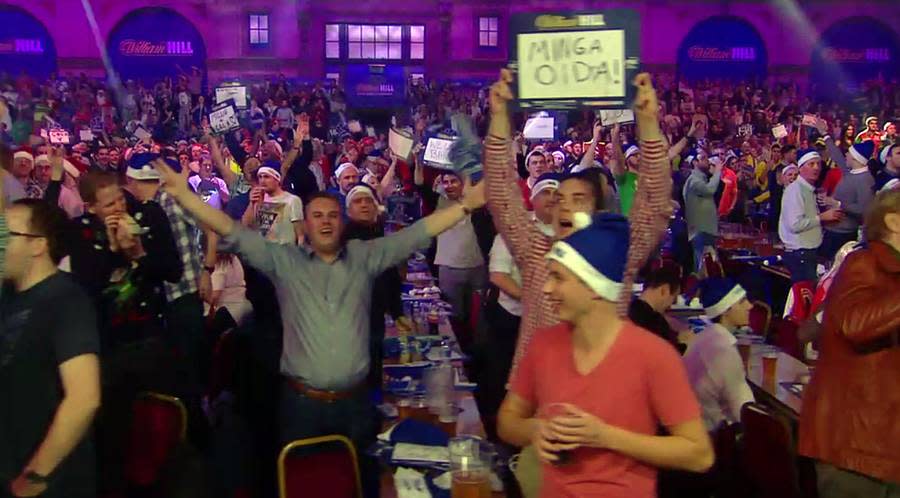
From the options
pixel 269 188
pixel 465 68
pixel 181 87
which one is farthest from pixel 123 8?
pixel 269 188

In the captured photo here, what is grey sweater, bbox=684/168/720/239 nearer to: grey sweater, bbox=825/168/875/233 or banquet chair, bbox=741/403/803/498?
grey sweater, bbox=825/168/875/233

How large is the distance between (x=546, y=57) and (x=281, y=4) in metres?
32.5

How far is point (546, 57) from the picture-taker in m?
4.20

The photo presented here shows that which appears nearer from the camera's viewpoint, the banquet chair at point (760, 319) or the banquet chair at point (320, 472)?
the banquet chair at point (320, 472)

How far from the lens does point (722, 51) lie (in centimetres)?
3612

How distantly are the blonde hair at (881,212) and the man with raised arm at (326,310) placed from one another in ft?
5.82

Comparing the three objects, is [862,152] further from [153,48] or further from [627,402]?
[153,48]

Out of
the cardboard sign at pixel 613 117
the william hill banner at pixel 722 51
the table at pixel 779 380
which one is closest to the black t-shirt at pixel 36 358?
the table at pixel 779 380

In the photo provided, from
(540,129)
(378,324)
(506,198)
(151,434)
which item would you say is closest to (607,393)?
(506,198)

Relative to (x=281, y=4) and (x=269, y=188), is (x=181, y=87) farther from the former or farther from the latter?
(x=269, y=188)

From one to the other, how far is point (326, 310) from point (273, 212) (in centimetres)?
345

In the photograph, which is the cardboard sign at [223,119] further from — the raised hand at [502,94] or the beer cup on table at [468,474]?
the beer cup on table at [468,474]

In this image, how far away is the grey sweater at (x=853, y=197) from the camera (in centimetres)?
1041

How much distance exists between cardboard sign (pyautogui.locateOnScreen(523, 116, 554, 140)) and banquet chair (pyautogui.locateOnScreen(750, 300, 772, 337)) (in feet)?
14.7
